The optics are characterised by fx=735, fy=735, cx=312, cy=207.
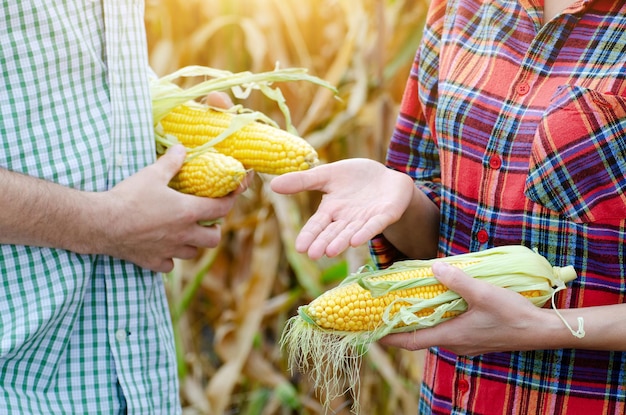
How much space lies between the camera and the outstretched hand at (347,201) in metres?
1.19

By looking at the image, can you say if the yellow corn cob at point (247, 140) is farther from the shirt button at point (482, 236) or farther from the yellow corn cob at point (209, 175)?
the shirt button at point (482, 236)

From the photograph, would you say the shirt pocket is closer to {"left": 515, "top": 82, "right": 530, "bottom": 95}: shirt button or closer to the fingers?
{"left": 515, "top": 82, "right": 530, "bottom": 95}: shirt button

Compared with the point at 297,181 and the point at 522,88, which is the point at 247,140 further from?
the point at 522,88

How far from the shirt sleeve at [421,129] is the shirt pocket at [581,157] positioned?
0.28 m

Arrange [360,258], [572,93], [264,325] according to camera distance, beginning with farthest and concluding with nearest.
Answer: [264,325] → [360,258] → [572,93]

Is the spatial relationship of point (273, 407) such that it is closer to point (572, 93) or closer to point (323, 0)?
point (323, 0)

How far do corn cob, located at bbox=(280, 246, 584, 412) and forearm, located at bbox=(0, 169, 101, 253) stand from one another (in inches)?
17.3

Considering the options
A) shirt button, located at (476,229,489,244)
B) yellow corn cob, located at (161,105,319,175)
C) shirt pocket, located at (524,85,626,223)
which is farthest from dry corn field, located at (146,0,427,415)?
shirt pocket, located at (524,85,626,223)

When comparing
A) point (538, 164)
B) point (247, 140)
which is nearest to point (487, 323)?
point (538, 164)

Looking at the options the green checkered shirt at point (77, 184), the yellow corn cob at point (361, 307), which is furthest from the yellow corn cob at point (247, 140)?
the yellow corn cob at point (361, 307)

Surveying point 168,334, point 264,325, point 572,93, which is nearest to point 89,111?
point 168,334

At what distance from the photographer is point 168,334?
5.04 ft

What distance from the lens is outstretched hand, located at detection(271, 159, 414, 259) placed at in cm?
119

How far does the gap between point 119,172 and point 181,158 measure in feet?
0.40
